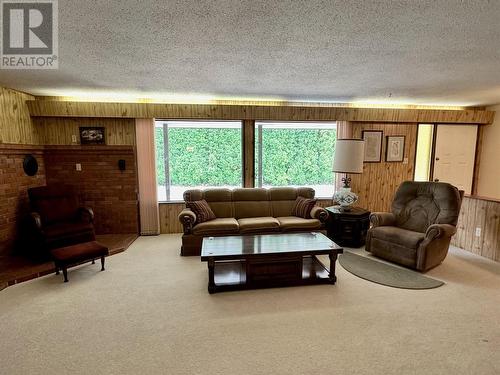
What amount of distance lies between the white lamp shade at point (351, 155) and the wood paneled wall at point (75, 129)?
3698mm

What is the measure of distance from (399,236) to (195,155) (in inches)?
143

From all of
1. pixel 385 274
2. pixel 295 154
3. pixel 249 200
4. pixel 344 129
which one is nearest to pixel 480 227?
pixel 385 274

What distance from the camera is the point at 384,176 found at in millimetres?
5469

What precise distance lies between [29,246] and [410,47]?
17.8 ft

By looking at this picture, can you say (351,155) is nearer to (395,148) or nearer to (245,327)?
(395,148)

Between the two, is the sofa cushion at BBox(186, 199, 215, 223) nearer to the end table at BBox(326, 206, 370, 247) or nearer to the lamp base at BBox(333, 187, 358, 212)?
the end table at BBox(326, 206, 370, 247)

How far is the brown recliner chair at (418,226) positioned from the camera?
126 inches

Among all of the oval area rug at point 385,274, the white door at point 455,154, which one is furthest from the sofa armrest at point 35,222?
the white door at point 455,154

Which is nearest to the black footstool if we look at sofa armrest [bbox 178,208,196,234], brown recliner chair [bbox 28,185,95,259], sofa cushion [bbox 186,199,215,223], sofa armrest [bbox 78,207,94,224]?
brown recliner chair [bbox 28,185,95,259]

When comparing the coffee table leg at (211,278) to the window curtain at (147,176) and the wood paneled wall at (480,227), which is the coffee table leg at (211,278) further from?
the wood paneled wall at (480,227)

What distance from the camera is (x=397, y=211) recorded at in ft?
12.8

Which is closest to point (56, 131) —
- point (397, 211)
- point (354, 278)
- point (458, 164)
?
point (354, 278)

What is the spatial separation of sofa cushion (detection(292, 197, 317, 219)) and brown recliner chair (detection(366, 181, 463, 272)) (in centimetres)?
95

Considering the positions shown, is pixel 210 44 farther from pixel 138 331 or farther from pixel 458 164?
pixel 458 164
